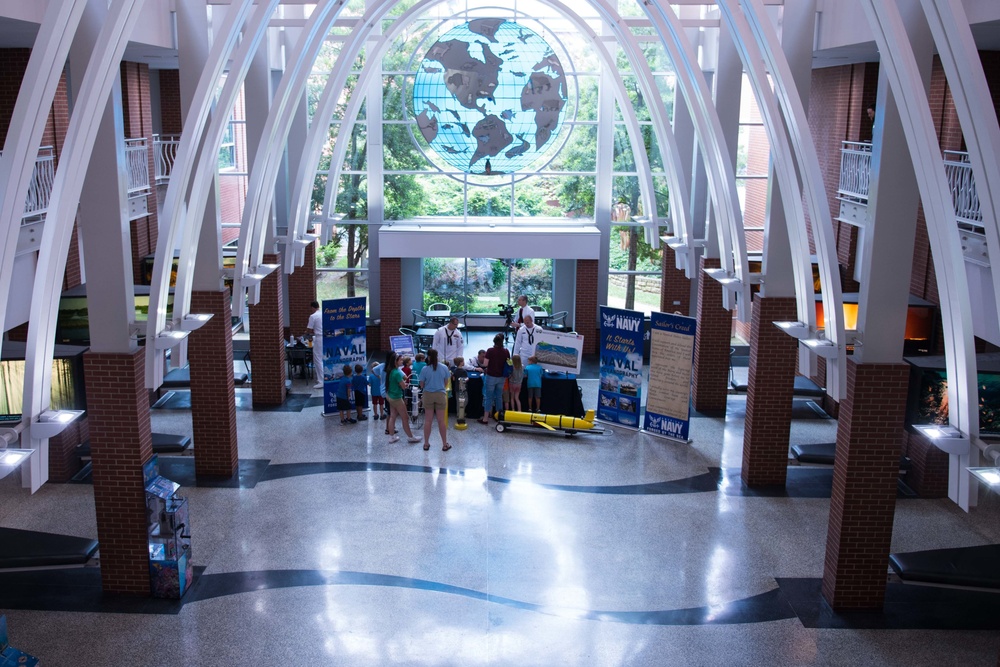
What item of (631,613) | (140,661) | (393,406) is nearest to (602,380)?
(393,406)

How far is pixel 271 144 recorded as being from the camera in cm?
1642

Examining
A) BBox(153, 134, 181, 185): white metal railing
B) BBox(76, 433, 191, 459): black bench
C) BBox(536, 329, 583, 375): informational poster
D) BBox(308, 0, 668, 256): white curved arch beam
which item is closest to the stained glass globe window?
BBox(308, 0, 668, 256): white curved arch beam

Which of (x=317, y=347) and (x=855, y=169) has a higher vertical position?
(x=855, y=169)

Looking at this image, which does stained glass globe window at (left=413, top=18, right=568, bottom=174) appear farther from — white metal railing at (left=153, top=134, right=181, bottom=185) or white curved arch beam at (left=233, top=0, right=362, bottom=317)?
white metal railing at (left=153, top=134, right=181, bottom=185)

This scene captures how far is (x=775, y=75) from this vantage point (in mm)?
11750

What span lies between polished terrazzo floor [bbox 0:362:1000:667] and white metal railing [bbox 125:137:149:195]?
21.0 ft

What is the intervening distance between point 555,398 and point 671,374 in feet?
8.47

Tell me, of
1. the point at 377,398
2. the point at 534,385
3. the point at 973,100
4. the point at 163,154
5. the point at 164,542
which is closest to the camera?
the point at 973,100

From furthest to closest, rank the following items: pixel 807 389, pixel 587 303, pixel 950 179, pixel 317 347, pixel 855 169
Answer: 1. pixel 587 303
2. pixel 317 347
3. pixel 807 389
4. pixel 855 169
5. pixel 950 179

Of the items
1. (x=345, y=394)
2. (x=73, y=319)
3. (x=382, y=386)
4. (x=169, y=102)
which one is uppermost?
(x=169, y=102)

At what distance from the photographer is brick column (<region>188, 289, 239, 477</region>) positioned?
49.1ft

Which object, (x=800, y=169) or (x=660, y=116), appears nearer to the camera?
(x=800, y=169)

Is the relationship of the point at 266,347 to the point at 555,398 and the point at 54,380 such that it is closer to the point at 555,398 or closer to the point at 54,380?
the point at 54,380

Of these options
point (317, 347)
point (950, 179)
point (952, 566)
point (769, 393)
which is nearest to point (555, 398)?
point (769, 393)
